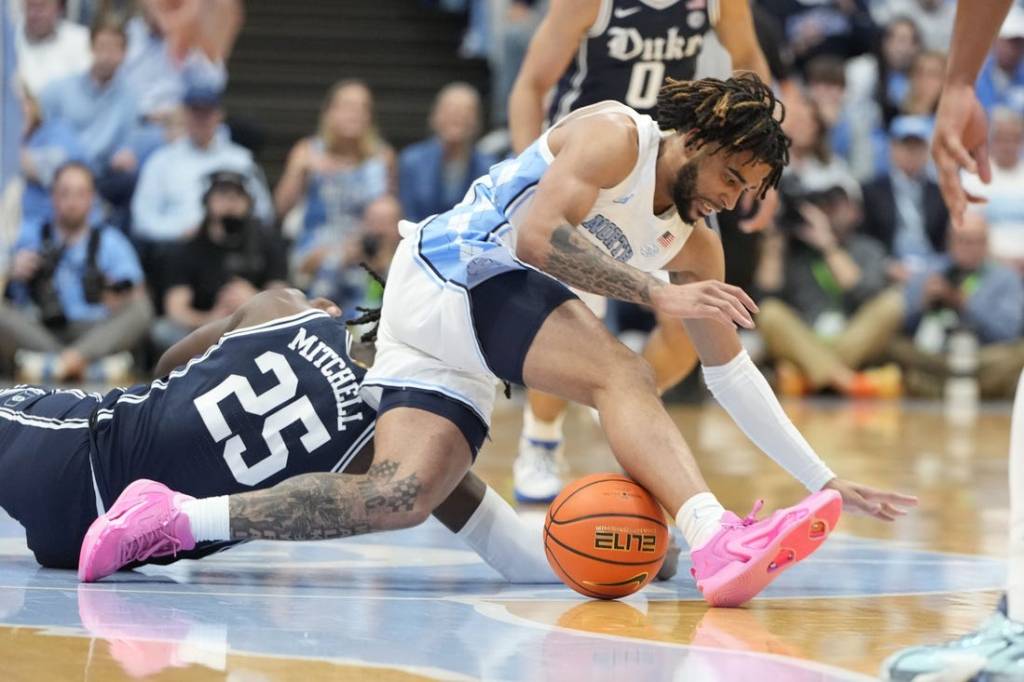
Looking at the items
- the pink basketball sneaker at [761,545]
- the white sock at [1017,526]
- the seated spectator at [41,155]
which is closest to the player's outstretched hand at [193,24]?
the seated spectator at [41,155]

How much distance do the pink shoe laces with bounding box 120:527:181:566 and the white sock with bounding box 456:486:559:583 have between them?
0.81 meters

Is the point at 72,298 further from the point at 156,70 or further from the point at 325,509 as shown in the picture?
the point at 325,509

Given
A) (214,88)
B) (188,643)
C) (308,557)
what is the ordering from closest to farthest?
(188,643) < (308,557) < (214,88)

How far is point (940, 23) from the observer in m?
14.2

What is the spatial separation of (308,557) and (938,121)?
2.27m

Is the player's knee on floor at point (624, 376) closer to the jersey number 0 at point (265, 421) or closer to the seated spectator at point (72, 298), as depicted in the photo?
the jersey number 0 at point (265, 421)

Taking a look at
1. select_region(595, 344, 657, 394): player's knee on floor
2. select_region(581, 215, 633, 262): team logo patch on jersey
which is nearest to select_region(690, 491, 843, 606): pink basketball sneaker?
select_region(595, 344, 657, 394): player's knee on floor

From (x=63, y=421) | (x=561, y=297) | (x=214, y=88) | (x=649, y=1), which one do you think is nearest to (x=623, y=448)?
(x=561, y=297)

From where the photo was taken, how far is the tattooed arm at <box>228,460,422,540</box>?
391 cm

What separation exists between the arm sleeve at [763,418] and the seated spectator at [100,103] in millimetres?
8573

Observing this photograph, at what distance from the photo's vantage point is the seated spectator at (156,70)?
12156 mm

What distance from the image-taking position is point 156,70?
487 inches

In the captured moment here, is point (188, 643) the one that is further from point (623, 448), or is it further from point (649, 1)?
point (649, 1)

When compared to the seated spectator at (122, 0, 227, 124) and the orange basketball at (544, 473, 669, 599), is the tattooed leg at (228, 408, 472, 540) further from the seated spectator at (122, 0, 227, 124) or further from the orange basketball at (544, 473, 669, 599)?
the seated spectator at (122, 0, 227, 124)
